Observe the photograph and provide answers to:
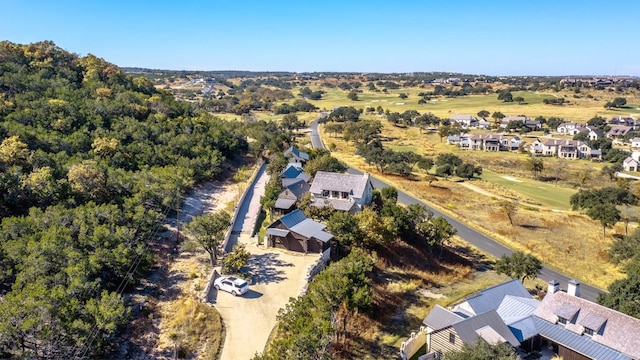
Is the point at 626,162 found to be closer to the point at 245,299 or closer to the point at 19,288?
the point at 245,299

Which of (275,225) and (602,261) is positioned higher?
(275,225)

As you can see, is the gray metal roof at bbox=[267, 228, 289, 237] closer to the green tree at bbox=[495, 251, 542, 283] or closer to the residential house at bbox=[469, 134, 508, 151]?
the green tree at bbox=[495, 251, 542, 283]

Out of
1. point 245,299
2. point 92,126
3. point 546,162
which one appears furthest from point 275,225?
point 546,162

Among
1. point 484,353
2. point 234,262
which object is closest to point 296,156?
point 234,262

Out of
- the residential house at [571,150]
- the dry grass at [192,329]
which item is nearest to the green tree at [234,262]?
the dry grass at [192,329]

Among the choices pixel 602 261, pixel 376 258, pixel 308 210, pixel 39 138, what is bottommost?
pixel 602 261

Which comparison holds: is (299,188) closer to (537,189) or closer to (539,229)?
(539,229)

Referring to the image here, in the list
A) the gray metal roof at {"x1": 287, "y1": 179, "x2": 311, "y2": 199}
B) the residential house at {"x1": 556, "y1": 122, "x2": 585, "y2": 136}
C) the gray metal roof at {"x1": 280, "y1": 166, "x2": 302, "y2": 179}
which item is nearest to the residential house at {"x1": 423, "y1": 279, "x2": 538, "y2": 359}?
the gray metal roof at {"x1": 287, "y1": 179, "x2": 311, "y2": 199}
